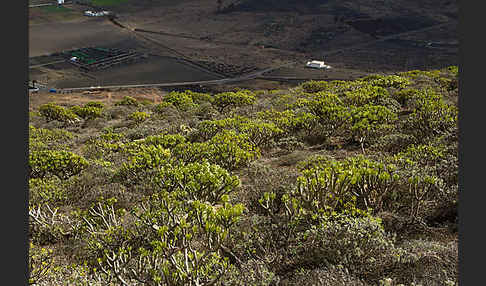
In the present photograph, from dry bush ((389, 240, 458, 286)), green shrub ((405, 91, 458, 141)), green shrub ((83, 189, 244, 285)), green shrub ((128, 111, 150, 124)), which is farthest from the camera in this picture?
green shrub ((128, 111, 150, 124))

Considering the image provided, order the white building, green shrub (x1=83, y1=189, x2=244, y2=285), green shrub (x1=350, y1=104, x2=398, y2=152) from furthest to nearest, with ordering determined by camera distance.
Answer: the white building
green shrub (x1=350, y1=104, x2=398, y2=152)
green shrub (x1=83, y1=189, x2=244, y2=285)

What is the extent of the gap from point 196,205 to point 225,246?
979 millimetres

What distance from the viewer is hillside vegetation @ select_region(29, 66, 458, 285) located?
255 inches

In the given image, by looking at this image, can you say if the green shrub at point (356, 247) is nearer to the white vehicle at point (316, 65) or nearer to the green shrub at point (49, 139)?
the green shrub at point (49, 139)

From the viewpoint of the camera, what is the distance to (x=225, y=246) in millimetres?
7461

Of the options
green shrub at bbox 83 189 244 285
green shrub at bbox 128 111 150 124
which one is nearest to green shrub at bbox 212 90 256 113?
green shrub at bbox 128 111 150 124

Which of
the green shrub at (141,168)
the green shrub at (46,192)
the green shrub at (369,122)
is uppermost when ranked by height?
the green shrub at (369,122)

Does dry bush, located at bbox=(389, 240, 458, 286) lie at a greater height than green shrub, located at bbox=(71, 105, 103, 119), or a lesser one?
greater

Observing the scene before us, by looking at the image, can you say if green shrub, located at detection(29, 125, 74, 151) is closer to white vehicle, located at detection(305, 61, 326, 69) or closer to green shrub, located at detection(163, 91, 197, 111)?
green shrub, located at detection(163, 91, 197, 111)

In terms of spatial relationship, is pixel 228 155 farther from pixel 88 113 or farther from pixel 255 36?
pixel 255 36

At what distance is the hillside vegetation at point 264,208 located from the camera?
647cm

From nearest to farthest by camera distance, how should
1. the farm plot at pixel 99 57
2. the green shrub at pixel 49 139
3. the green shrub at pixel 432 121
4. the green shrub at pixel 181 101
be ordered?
the green shrub at pixel 432 121
the green shrub at pixel 49 139
the green shrub at pixel 181 101
the farm plot at pixel 99 57

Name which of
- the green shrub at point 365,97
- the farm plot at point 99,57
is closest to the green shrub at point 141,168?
the green shrub at point 365,97

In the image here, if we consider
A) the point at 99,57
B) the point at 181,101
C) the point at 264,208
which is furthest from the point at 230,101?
the point at 99,57
